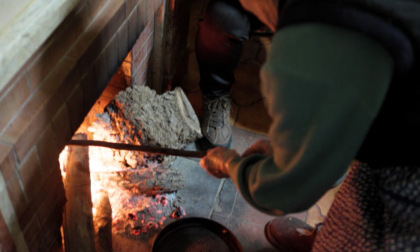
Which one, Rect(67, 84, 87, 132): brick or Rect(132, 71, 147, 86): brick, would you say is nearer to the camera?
Rect(67, 84, 87, 132): brick

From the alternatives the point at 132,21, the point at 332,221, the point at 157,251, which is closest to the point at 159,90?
the point at 132,21

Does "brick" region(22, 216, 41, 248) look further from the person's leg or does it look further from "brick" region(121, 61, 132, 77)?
the person's leg

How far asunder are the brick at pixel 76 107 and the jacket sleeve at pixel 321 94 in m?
0.68

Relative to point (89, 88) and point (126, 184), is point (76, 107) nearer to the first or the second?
point (89, 88)

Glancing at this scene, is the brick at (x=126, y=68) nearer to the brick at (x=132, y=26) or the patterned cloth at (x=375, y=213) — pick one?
the brick at (x=132, y=26)

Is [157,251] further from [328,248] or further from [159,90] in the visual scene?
[159,90]

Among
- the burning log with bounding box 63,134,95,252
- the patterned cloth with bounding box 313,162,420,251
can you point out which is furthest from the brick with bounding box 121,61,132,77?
the patterned cloth with bounding box 313,162,420,251

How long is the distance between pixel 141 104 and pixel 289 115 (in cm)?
122

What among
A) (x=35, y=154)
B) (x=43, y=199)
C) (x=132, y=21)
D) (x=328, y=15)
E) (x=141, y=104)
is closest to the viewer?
(x=328, y=15)

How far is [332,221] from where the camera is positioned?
113 centimetres

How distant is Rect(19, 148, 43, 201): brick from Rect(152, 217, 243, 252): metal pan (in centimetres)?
62

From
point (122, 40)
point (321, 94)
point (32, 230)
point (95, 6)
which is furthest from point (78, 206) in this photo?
point (321, 94)

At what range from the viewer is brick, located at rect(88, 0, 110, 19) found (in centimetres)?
113

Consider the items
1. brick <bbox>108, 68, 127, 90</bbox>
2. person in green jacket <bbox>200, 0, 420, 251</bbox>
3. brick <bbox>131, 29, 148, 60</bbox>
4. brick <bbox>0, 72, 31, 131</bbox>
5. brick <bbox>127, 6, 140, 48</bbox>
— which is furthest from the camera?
brick <bbox>108, 68, 127, 90</bbox>
